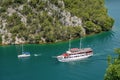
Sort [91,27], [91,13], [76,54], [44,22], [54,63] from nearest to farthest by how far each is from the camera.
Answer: [54,63] < [76,54] < [44,22] < [91,27] < [91,13]

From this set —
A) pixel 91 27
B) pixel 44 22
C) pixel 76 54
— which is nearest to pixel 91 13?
pixel 91 27

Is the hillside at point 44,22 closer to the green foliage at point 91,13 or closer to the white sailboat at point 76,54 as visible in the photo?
the green foliage at point 91,13

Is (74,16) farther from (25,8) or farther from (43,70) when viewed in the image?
(43,70)

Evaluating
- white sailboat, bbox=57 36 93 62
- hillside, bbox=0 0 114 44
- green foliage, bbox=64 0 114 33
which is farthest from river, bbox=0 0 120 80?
green foliage, bbox=64 0 114 33

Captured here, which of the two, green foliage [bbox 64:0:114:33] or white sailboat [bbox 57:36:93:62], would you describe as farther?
green foliage [bbox 64:0:114:33]

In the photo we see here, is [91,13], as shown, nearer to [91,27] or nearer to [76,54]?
[91,27]

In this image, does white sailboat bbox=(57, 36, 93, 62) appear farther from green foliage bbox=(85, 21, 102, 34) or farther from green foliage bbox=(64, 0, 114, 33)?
green foliage bbox=(64, 0, 114, 33)
